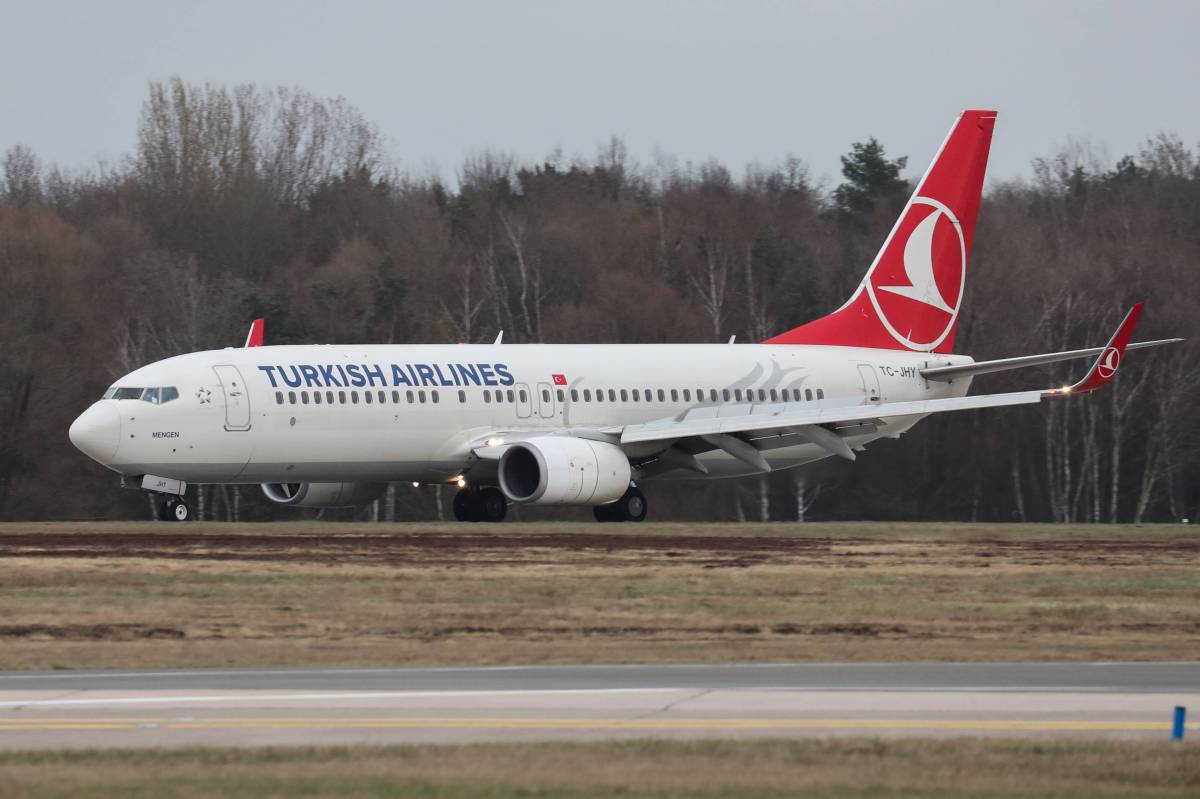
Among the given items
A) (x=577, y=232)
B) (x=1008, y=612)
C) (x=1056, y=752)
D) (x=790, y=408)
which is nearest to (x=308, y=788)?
(x=1056, y=752)

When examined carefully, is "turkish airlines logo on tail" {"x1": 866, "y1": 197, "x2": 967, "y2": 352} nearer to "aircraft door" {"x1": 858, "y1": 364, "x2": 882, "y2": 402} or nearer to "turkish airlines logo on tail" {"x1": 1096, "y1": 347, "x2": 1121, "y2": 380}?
"aircraft door" {"x1": 858, "y1": 364, "x2": 882, "y2": 402}

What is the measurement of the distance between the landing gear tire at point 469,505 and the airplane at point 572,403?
1.7 inches

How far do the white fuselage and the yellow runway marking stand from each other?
847 inches

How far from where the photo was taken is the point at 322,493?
41.2 metres

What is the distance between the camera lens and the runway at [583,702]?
47.0 feet

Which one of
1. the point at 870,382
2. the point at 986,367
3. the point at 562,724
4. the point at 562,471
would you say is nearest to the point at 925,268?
the point at 870,382

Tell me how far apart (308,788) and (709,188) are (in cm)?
7912

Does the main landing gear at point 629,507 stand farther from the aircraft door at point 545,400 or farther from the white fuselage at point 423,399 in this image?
the aircraft door at point 545,400

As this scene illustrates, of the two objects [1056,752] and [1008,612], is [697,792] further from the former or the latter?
[1008,612]

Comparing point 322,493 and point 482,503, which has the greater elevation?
point 322,493

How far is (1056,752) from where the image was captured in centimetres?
1340

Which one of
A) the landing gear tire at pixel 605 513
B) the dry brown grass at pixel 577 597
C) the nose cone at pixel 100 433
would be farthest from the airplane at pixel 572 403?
the dry brown grass at pixel 577 597

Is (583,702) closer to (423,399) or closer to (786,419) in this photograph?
(423,399)

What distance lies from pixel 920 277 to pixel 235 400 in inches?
672
